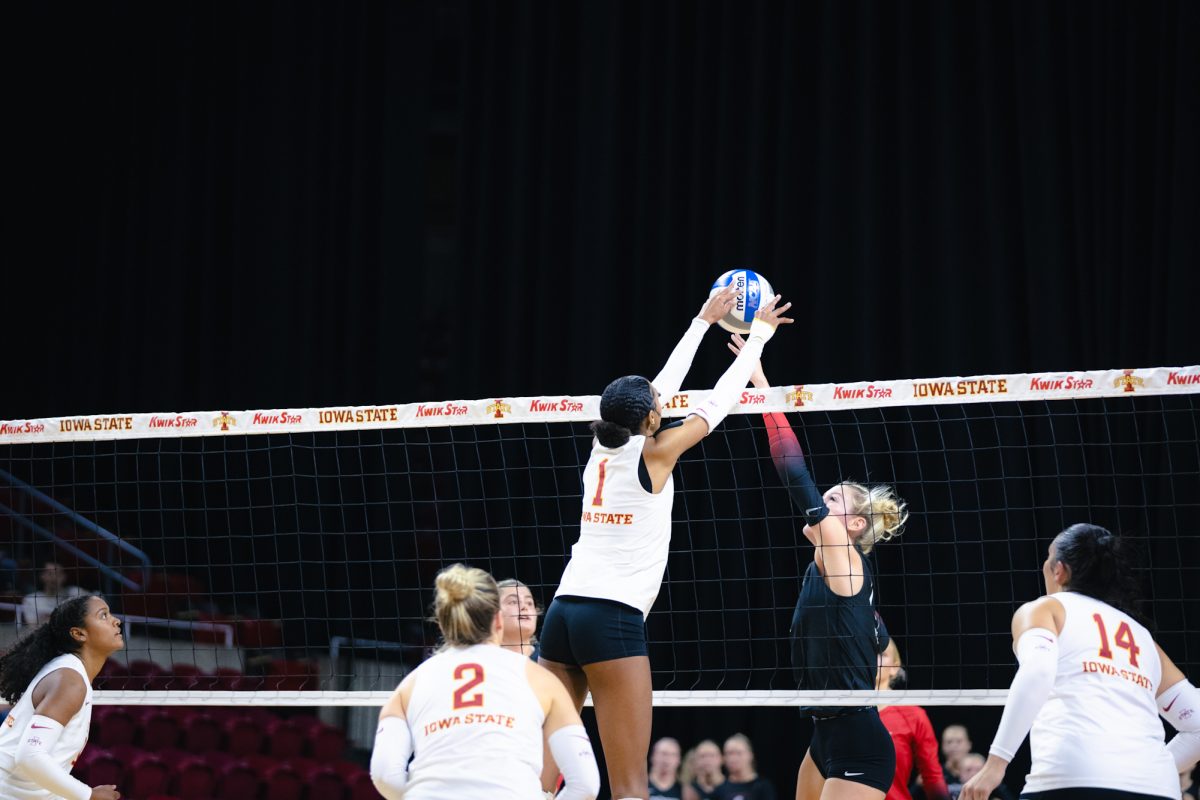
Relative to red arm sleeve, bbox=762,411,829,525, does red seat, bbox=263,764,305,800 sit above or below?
below

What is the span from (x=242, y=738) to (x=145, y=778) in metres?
1.73

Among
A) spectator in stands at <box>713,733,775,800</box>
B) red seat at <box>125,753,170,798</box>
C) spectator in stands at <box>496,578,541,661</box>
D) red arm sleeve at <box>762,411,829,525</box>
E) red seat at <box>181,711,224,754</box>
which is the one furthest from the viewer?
red seat at <box>181,711,224,754</box>

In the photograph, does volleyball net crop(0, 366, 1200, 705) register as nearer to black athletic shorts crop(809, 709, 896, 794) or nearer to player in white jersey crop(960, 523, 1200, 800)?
black athletic shorts crop(809, 709, 896, 794)

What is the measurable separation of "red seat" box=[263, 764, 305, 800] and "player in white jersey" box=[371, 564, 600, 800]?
597 cm

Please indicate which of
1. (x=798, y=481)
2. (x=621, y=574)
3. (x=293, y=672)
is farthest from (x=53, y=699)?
(x=293, y=672)

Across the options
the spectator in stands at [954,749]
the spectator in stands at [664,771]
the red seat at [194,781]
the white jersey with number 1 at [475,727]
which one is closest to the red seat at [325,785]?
the red seat at [194,781]

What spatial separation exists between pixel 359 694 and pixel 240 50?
10.2m

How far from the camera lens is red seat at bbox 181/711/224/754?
11.4m

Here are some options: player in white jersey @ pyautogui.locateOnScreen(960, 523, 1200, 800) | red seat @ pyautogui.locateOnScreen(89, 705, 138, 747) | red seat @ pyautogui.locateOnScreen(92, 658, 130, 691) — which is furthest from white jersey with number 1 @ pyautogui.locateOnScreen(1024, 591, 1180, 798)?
red seat @ pyautogui.locateOnScreen(92, 658, 130, 691)

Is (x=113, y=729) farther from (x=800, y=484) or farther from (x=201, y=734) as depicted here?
(x=800, y=484)

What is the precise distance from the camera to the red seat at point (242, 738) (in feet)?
37.5

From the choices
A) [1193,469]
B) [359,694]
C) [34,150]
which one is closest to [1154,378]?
[359,694]

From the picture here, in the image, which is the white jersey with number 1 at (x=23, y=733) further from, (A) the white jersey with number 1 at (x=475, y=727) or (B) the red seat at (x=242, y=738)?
(B) the red seat at (x=242, y=738)

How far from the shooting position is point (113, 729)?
37.1 feet
